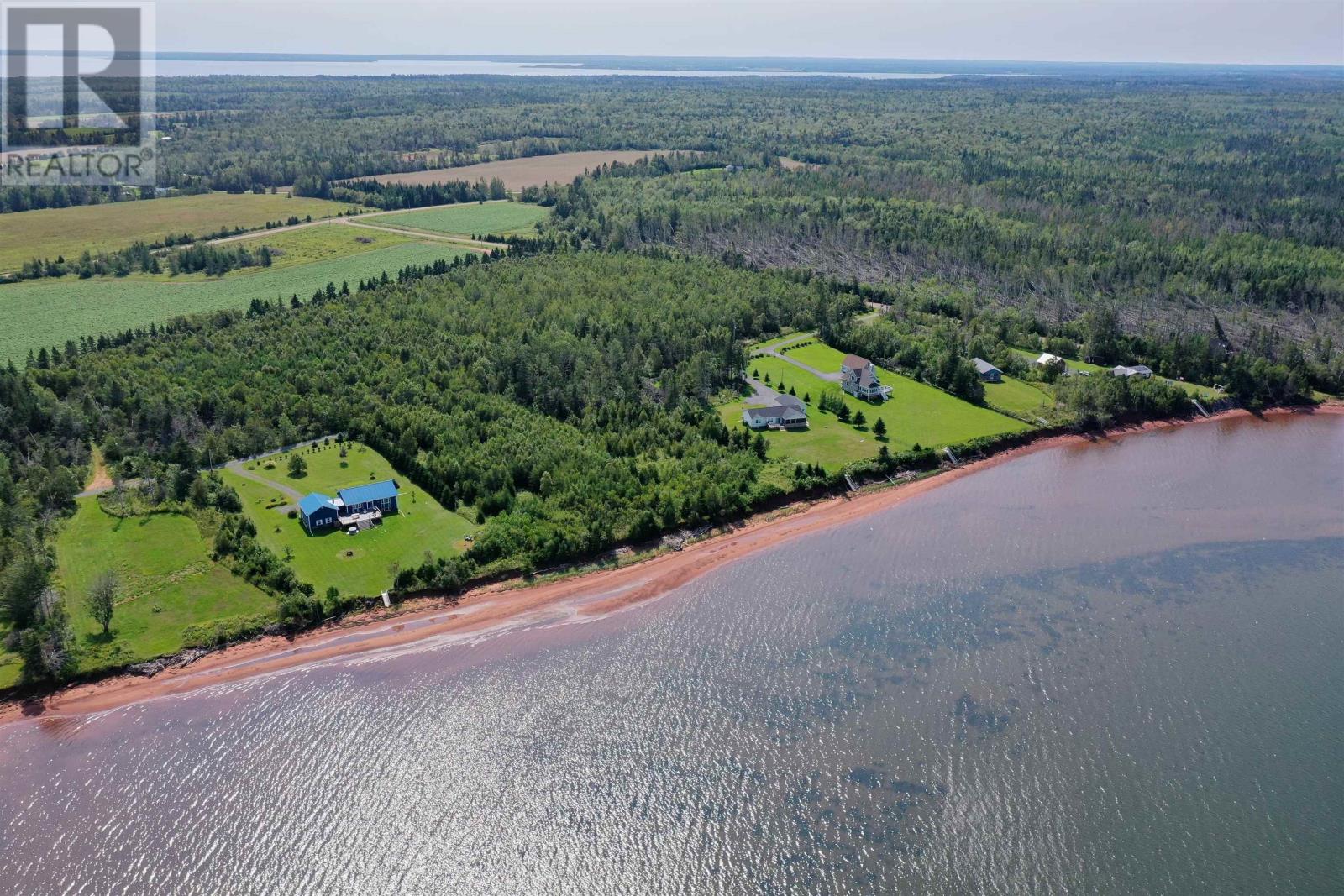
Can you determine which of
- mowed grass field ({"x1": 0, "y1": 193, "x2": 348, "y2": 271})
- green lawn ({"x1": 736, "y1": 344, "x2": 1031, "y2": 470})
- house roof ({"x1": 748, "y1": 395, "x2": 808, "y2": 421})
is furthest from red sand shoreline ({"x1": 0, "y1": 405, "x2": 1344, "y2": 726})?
mowed grass field ({"x1": 0, "y1": 193, "x2": 348, "y2": 271})

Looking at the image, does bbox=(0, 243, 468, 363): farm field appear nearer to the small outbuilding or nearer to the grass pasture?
the grass pasture

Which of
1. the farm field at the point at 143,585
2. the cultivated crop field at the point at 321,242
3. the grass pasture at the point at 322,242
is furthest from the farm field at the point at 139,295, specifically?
the farm field at the point at 143,585

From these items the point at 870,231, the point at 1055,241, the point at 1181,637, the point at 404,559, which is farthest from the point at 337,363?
the point at 1055,241

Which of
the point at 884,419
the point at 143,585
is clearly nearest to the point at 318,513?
the point at 143,585

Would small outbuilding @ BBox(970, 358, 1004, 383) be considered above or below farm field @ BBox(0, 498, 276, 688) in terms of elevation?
above

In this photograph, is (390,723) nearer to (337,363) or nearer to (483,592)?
(483,592)
